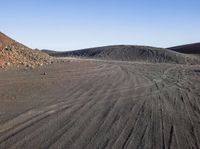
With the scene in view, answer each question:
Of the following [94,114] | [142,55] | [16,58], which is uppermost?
[16,58]

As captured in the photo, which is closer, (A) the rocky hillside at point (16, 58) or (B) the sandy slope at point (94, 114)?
(B) the sandy slope at point (94, 114)

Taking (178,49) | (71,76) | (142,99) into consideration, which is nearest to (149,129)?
(142,99)

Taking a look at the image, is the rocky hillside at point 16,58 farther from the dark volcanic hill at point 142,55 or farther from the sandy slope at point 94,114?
the dark volcanic hill at point 142,55

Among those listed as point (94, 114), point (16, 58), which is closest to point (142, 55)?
point (16, 58)

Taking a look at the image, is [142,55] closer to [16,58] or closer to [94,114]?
[16,58]

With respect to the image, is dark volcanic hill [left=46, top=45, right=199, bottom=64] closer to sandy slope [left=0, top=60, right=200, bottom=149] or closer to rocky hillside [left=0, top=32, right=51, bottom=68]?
rocky hillside [left=0, top=32, right=51, bottom=68]

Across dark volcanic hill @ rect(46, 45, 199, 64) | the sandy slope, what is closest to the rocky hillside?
the sandy slope

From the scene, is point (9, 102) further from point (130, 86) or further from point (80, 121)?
point (130, 86)

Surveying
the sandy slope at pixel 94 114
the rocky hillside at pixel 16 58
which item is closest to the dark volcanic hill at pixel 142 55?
the rocky hillside at pixel 16 58

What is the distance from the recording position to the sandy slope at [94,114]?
10.4 metres

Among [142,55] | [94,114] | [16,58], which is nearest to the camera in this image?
[94,114]

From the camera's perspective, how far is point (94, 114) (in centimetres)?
1342

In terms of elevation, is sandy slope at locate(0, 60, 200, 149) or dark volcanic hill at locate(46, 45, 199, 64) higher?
sandy slope at locate(0, 60, 200, 149)

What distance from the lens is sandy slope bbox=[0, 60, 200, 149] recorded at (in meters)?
10.4
